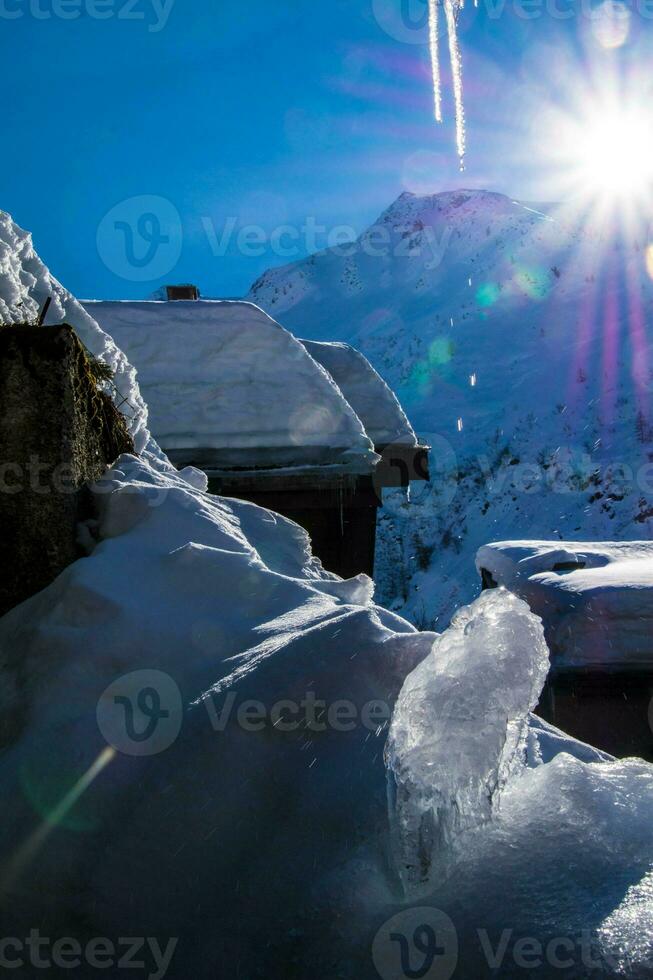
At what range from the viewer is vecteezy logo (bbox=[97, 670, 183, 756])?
1.44 m

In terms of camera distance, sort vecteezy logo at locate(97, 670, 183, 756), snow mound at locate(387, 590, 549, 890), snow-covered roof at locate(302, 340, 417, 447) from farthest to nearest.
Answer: snow-covered roof at locate(302, 340, 417, 447) → vecteezy logo at locate(97, 670, 183, 756) → snow mound at locate(387, 590, 549, 890)

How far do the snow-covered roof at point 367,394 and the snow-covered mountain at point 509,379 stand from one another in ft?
19.8

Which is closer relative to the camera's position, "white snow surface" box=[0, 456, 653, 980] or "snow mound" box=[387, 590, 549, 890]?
"white snow surface" box=[0, 456, 653, 980]

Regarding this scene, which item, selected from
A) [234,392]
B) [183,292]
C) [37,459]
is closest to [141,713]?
[37,459]

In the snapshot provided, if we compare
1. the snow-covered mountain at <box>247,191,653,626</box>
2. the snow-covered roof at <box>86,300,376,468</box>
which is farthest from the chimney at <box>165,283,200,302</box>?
the snow-covered mountain at <box>247,191,653,626</box>

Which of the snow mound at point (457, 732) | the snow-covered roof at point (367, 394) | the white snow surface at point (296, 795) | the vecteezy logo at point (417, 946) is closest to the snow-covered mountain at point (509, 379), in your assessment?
the snow-covered roof at point (367, 394)

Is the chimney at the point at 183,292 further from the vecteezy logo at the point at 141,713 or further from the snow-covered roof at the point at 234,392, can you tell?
the vecteezy logo at the point at 141,713

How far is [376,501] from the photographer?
7793 mm

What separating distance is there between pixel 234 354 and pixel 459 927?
6.88 m

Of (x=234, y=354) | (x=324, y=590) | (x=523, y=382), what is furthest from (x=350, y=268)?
(x=324, y=590)

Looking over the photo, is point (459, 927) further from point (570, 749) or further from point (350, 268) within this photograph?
point (350, 268)

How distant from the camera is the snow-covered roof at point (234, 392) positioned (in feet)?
23.0

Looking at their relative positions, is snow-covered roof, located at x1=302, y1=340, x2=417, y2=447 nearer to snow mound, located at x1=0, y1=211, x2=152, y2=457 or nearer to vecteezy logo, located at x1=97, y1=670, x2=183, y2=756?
snow mound, located at x1=0, y1=211, x2=152, y2=457

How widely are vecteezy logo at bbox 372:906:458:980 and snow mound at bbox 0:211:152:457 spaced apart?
2291 mm
